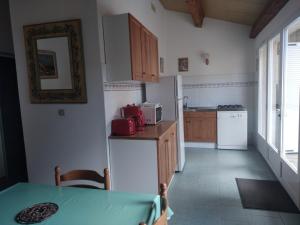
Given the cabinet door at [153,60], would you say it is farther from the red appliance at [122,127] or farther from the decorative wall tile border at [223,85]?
the decorative wall tile border at [223,85]

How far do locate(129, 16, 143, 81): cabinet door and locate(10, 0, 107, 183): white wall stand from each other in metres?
0.37

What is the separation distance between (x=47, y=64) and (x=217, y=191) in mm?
2600

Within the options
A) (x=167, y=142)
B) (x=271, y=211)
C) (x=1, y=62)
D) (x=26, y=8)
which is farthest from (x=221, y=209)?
(x=1, y=62)

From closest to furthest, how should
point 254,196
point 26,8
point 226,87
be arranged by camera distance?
1. point 26,8
2. point 254,196
3. point 226,87

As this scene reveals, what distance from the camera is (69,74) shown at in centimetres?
251

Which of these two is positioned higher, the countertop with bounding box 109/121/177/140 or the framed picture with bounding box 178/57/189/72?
the framed picture with bounding box 178/57/189/72

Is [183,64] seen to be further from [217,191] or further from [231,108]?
[217,191]

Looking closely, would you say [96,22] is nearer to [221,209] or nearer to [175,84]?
[175,84]

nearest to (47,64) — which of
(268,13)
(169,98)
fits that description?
(169,98)

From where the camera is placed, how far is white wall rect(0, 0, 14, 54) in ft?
10.9

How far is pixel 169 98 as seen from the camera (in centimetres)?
355

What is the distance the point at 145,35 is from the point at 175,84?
891 millimetres

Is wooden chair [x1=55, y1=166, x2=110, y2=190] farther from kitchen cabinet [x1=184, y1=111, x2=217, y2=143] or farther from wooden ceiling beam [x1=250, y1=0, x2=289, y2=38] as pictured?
kitchen cabinet [x1=184, y1=111, x2=217, y2=143]

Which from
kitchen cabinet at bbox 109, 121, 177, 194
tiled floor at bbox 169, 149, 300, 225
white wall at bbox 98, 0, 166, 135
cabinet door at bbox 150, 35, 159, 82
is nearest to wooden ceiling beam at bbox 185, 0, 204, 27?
white wall at bbox 98, 0, 166, 135
